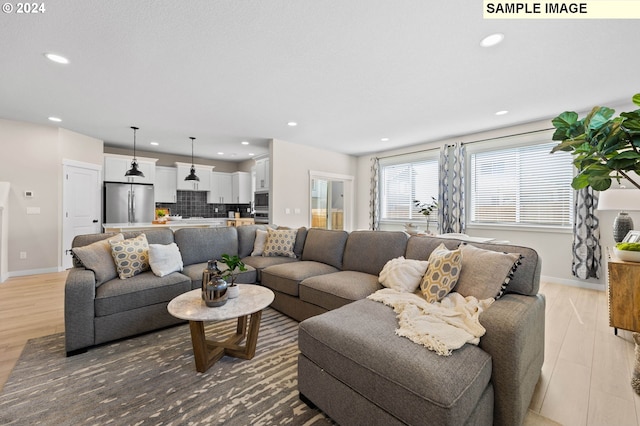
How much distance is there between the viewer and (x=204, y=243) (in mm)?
3336

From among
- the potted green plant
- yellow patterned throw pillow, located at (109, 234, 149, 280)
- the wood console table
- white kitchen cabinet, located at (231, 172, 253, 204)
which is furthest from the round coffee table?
white kitchen cabinet, located at (231, 172, 253, 204)

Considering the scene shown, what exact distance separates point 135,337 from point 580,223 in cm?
575

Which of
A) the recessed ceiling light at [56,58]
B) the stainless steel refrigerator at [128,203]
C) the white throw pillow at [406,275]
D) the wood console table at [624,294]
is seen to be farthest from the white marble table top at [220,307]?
the stainless steel refrigerator at [128,203]

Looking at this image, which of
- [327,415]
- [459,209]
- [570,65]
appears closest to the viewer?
[327,415]

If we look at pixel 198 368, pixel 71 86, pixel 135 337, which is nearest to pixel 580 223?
pixel 198 368

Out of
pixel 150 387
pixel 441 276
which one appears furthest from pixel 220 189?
pixel 441 276

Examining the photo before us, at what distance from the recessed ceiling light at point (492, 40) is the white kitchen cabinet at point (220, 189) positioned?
270 inches

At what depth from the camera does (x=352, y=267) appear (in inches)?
114

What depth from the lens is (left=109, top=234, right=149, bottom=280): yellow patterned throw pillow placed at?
2.48 m

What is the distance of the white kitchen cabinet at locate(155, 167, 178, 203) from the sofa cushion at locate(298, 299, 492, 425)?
258 inches

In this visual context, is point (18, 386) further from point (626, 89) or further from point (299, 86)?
point (626, 89)

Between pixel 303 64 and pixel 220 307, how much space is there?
7.46ft

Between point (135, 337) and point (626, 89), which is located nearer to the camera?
point (135, 337)

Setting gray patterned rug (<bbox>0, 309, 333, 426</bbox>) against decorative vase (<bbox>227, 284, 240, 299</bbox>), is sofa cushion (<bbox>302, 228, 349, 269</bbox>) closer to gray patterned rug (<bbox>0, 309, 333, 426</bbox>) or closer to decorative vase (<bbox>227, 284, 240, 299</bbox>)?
gray patterned rug (<bbox>0, 309, 333, 426</bbox>)
